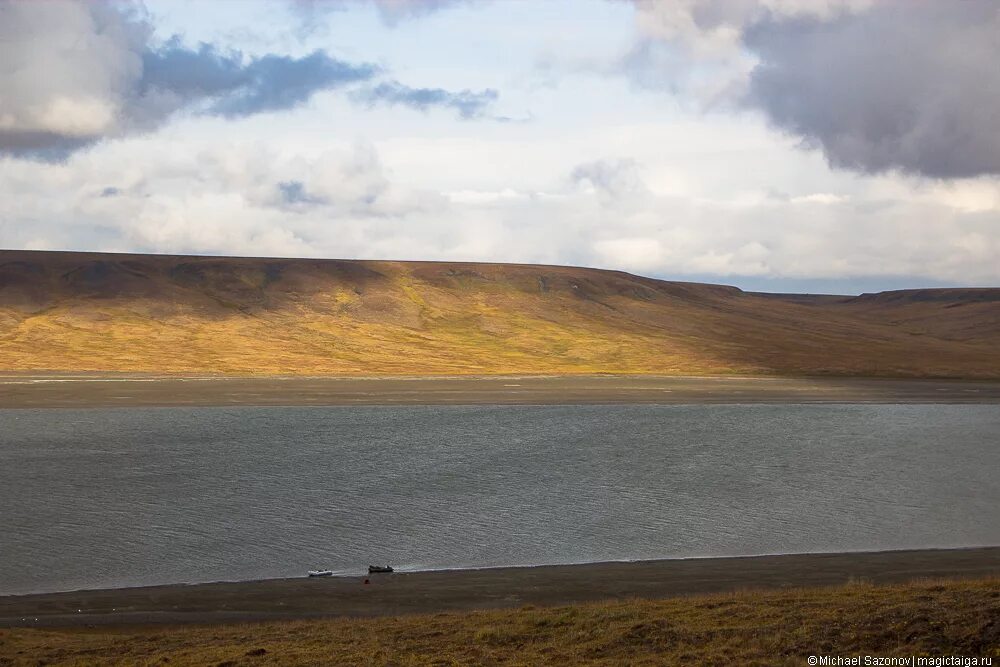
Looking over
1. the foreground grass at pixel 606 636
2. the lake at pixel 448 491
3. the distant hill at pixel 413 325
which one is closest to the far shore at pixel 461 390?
the distant hill at pixel 413 325

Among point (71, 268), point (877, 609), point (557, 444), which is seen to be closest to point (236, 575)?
point (877, 609)

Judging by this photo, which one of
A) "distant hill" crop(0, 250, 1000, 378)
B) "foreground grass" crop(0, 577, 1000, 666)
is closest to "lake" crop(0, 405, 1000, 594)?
"foreground grass" crop(0, 577, 1000, 666)

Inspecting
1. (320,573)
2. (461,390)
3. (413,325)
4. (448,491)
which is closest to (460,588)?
(320,573)

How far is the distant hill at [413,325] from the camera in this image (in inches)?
4515

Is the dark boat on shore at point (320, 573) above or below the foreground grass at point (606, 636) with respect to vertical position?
below

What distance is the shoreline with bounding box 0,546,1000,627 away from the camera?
64.3ft

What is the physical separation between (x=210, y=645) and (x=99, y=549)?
41.4ft

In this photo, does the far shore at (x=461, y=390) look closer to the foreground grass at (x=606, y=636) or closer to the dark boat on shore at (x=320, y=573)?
the dark boat on shore at (x=320, y=573)

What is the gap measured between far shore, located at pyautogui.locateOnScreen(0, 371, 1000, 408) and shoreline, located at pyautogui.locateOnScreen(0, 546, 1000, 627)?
5130 centimetres

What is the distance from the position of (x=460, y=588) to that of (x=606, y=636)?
7.21 m

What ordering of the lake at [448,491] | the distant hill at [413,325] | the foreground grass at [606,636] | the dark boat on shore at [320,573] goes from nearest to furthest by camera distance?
the foreground grass at [606,636] → the dark boat on shore at [320,573] → the lake at [448,491] → the distant hill at [413,325]

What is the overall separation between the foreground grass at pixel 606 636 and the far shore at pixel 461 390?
189 ft

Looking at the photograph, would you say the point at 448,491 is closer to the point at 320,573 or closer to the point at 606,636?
the point at 320,573

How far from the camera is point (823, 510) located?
111ft
